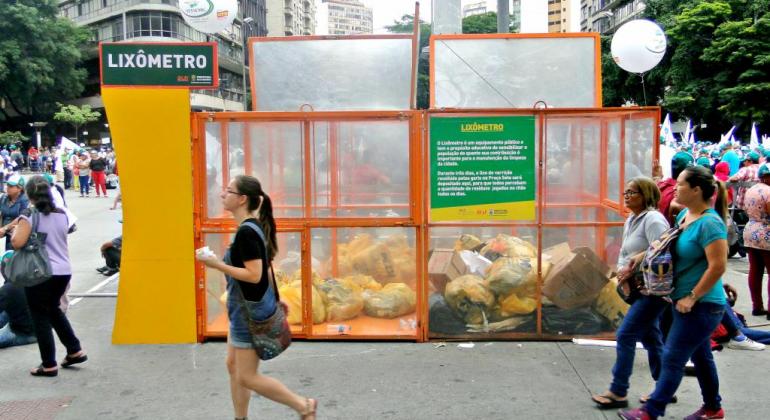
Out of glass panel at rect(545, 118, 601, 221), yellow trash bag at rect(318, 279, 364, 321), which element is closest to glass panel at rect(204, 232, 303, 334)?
yellow trash bag at rect(318, 279, 364, 321)

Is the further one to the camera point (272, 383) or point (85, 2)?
point (85, 2)

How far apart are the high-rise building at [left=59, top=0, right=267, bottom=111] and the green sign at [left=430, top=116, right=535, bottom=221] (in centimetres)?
4549

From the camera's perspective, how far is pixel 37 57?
2004 inches

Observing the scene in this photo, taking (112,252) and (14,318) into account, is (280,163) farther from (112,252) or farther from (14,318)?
(112,252)

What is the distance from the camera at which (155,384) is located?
5.28 meters

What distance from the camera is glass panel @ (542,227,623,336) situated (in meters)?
6.19

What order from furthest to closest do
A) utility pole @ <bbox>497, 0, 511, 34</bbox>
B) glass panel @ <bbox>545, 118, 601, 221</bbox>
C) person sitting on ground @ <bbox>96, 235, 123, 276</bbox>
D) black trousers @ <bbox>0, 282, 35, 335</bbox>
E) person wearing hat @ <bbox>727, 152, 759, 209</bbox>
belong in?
1. person wearing hat @ <bbox>727, 152, 759, 209</bbox>
2. utility pole @ <bbox>497, 0, 511, 34</bbox>
3. person sitting on ground @ <bbox>96, 235, 123, 276</bbox>
4. glass panel @ <bbox>545, 118, 601, 221</bbox>
5. black trousers @ <bbox>0, 282, 35, 335</bbox>

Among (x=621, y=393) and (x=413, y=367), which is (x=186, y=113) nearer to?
(x=413, y=367)

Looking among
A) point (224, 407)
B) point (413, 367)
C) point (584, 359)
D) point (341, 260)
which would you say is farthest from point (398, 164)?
point (224, 407)

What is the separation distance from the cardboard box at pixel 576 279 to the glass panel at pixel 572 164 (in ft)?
2.14

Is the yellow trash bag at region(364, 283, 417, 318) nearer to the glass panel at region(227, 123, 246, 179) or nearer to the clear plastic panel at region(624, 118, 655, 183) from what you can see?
the glass panel at region(227, 123, 246, 179)

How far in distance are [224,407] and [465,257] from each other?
2592 mm

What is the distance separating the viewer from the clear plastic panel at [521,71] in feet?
27.7

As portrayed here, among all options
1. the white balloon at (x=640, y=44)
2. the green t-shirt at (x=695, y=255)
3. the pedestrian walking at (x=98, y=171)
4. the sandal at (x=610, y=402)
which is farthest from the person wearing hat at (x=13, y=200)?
the pedestrian walking at (x=98, y=171)
